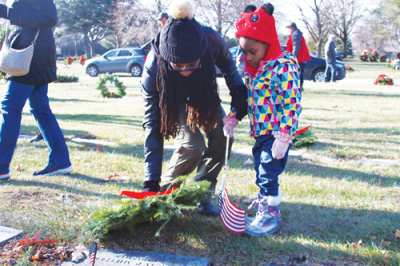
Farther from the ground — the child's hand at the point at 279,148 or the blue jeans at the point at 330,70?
the blue jeans at the point at 330,70

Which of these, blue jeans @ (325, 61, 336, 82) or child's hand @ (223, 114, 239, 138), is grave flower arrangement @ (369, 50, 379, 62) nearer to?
blue jeans @ (325, 61, 336, 82)

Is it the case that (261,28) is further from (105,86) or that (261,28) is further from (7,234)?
(105,86)

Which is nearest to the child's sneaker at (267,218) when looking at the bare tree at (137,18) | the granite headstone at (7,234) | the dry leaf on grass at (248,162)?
the dry leaf on grass at (248,162)

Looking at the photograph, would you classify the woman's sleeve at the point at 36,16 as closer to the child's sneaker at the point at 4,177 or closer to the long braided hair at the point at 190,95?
the child's sneaker at the point at 4,177

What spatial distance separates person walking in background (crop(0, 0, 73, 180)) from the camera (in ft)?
10.4

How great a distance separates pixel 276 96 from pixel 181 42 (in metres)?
0.77

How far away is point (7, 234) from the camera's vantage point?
230cm

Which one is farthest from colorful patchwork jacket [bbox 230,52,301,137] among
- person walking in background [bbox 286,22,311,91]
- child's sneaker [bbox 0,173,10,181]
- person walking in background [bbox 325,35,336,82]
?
person walking in background [bbox 325,35,336,82]

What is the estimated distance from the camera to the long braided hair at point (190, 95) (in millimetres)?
2307

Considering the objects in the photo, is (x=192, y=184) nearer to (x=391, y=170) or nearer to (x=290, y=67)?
(x=290, y=67)

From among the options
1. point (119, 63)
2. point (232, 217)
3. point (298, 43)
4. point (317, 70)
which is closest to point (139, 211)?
point (232, 217)

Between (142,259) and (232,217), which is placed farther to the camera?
(232,217)

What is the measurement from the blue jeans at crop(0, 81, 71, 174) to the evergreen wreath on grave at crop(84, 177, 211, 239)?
158 centimetres

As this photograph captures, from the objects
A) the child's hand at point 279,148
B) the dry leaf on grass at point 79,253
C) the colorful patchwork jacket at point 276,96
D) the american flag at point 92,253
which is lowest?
the dry leaf on grass at point 79,253
